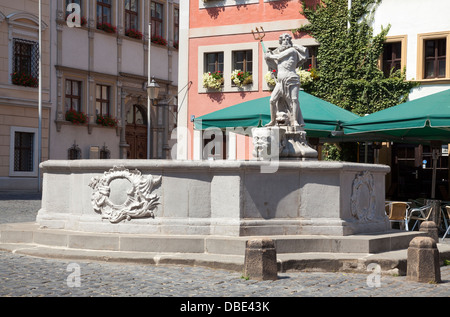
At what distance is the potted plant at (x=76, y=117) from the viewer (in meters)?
32.0

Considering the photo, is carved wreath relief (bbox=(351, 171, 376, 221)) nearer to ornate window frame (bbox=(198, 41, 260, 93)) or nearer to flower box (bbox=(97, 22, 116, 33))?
ornate window frame (bbox=(198, 41, 260, 93))

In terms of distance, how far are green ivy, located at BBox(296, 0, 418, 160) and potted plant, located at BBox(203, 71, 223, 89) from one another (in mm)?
3176

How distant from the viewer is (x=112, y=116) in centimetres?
3475

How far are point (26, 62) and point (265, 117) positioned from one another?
18.6m

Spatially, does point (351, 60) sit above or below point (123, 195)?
above

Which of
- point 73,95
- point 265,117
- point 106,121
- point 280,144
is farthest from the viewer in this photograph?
point 106,121

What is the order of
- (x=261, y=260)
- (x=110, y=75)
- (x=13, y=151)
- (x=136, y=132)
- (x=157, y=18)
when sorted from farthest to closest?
(x=157, y=18) → (x=136, y=132) → (x=110, y=75) → (x=13, y=151) → (x=261, y=260)

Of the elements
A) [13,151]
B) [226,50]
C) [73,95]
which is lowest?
[13,151]

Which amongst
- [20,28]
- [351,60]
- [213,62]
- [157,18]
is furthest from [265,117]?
[157,18]

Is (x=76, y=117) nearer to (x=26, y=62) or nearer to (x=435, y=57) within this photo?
(x=26, y=62)

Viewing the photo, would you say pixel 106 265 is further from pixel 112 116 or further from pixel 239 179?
pixel 112 116

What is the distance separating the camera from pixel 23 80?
29.4 m
